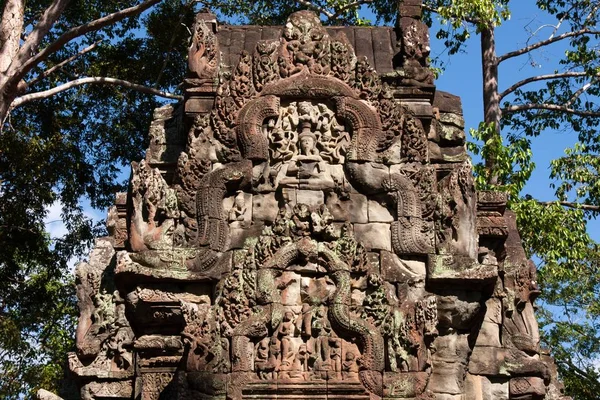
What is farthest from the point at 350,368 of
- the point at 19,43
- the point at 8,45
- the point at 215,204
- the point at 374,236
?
the point at 19,43

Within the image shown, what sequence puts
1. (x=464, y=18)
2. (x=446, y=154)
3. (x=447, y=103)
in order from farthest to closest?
(x=464, y=18)
(x=447, y=103)
(x=446, y=154)

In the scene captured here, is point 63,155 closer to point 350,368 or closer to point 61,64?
point 61,64

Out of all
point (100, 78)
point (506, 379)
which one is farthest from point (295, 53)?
point (100, 78)

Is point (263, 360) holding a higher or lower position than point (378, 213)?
lower

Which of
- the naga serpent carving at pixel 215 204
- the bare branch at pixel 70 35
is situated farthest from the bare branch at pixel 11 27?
the naga serpent carving at pixel 215 204

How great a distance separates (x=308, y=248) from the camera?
896cm

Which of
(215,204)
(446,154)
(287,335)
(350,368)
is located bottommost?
(350,368)

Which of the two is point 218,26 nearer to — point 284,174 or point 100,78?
point 284,174

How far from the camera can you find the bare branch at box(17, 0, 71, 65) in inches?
674

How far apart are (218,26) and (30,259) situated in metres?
12.0

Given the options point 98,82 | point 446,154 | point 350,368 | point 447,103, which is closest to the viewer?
point 350,368

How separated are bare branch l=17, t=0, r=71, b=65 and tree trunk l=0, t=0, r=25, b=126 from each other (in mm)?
210

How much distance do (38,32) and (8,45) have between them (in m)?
0.54

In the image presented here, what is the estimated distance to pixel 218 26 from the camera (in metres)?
11.1
